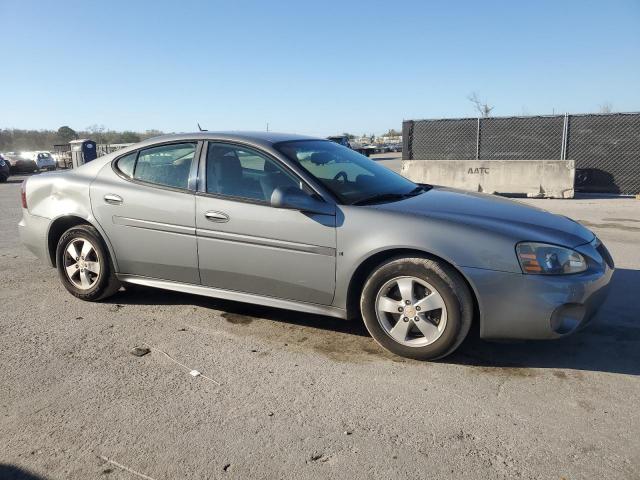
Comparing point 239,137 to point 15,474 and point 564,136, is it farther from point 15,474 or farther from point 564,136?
point 564,136

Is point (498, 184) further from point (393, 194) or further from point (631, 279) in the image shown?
point (393, 194)

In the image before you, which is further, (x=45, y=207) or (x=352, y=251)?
(x=45, y=207)

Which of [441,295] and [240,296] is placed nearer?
[441,295]

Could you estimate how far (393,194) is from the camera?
160 inches

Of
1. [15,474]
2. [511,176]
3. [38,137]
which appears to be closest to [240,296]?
[15,474]

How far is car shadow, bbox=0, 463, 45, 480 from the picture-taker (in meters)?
2.31

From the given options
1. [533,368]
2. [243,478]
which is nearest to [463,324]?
[533,368]

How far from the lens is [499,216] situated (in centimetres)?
362

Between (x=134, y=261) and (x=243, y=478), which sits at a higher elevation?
(x=134, y=261)

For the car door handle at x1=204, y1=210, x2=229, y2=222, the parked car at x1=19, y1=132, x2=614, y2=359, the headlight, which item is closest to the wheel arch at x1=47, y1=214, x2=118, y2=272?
the parked car at x1=19, y1=132, x2=614, y2=359

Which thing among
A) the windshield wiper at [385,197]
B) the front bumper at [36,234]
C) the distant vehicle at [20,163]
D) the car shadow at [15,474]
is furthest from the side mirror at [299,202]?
the distant vehicle at [20,163]

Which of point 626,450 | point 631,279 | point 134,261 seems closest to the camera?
point 626,450

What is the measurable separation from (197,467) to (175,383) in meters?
0.88

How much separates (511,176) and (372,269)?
10421mm
